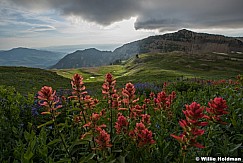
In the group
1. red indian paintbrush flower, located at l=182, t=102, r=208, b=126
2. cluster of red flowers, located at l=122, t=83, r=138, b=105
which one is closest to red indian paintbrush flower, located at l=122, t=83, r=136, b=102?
cluster of red flowers, located at l=122, t=83, r=138, b=105

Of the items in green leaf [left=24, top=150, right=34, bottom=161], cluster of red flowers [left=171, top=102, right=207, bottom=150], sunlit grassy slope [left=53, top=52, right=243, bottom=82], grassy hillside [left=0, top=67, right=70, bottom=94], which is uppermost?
cluster of red flowers [left=171, top=102, right=207, bottom=150]

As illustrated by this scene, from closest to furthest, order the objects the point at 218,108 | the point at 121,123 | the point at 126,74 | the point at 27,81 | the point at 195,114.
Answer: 1. the point at 195,114
2. the point at 218,108
3. the point at 121,123
4. the point at 27,81
5. the point at 126,74

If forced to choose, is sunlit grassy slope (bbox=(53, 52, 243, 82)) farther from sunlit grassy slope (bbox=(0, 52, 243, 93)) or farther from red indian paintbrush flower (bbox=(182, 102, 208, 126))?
red indian paintbrush flower (bbox=(182, 102, 208, 126))

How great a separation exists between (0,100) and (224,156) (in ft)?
16.9

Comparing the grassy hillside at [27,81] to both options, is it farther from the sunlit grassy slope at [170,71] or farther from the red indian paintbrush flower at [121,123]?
the sunlit grassy slope at [170,71]

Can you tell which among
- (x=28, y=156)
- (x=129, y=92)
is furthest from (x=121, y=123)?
(x=28, y=156)

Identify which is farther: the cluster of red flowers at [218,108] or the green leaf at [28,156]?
the green leaf at [28,156]

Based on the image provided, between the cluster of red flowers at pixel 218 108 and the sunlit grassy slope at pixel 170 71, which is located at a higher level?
the cluster of red flowers at pixel 218 108

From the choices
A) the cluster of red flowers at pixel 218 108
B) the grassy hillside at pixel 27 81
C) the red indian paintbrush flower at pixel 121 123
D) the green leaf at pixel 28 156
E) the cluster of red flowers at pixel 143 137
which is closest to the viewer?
the cluster of red flowers at pixel 218 108

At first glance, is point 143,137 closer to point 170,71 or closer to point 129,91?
point 129,91

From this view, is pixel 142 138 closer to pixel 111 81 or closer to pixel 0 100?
pixel 111 81

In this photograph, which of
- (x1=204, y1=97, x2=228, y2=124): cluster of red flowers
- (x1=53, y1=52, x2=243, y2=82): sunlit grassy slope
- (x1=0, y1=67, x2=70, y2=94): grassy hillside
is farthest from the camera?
(x1=53, y1=52, x2=243, y2=82): sunlit grassy slope

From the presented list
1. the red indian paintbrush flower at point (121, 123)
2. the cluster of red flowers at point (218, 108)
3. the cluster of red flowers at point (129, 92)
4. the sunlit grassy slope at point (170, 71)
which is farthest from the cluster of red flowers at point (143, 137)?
the sunlit grassy slope at point (170, 71)

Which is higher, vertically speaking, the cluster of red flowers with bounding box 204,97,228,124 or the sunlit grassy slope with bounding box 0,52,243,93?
the cluster of red flowers with bounding box 204,97,228,124
